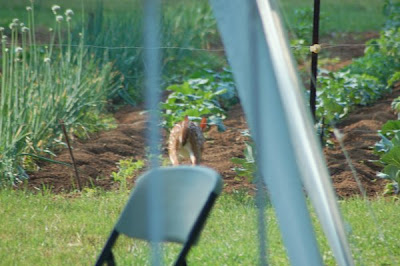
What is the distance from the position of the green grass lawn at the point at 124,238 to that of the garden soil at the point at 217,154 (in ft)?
1.14

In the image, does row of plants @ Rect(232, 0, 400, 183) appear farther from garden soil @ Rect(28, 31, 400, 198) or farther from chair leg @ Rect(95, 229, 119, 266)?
chair leg @ Rect(95, 229, 119, 266)

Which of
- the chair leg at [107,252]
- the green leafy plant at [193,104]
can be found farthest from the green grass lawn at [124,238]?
the green leafy plant at [193,104]

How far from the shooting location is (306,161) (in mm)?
2885

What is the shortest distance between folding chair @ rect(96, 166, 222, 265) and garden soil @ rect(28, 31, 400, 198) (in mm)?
2223

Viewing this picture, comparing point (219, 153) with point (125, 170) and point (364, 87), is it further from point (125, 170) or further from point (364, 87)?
point (364, 87)

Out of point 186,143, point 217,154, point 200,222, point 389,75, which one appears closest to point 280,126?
point 200,222

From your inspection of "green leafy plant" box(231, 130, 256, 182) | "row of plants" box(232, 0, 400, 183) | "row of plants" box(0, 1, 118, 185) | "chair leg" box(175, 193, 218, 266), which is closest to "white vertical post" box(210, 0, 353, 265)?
"chair leg" box(175, 193, 218, 266)

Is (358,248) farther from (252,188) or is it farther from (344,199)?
(252,188)

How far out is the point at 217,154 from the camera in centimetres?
620

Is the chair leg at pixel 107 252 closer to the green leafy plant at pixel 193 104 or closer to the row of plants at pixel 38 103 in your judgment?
the row of plants at pixel 38 103

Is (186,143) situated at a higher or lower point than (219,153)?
higher

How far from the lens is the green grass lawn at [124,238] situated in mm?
4062

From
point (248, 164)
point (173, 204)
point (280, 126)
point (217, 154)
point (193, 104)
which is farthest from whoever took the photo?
point (193, 104)

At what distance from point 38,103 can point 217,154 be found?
4.60ft
